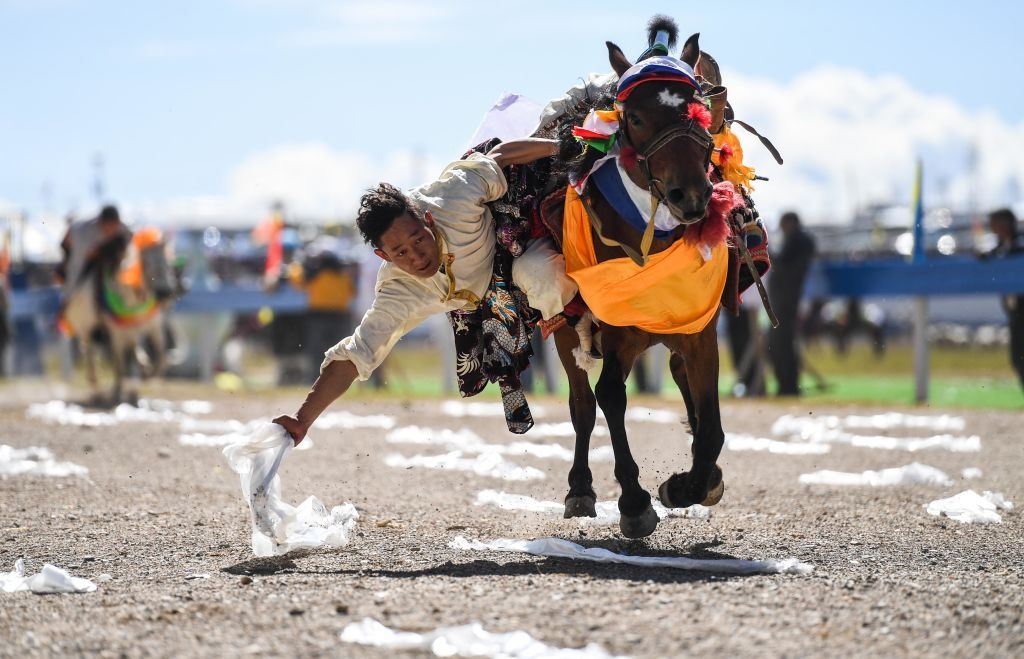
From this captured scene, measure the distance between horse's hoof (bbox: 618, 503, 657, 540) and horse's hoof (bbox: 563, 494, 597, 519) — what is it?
456 millimetres

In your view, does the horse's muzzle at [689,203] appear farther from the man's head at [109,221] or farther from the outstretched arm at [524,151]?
the man's head at [109,221]

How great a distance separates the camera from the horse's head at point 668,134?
15.9ft

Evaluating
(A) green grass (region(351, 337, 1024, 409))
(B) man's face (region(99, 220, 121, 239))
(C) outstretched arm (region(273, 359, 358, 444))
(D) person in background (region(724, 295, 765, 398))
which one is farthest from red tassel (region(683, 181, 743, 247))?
(B) man's face (region(99, 220, 121, 239))

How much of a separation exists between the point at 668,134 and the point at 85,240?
991cm

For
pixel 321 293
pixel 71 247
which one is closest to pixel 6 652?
pixel 71 247

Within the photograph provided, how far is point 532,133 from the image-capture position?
6.09m

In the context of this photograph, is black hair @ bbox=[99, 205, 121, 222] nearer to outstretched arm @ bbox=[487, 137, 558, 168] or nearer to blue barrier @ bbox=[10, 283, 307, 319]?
blue barrier @ bbox=[10, 283, 307, 319]

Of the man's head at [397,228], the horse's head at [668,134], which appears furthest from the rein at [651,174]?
the man's head at [397,228]

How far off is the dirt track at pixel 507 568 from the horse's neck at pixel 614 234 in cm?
114

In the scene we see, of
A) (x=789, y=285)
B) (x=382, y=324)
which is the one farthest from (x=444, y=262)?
(x=789, y=285)

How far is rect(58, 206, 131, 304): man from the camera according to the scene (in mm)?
13477

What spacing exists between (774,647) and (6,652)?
6.65 ft

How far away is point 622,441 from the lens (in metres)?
5.45

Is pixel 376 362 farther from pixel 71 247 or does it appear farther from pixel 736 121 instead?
pixel 71 247
